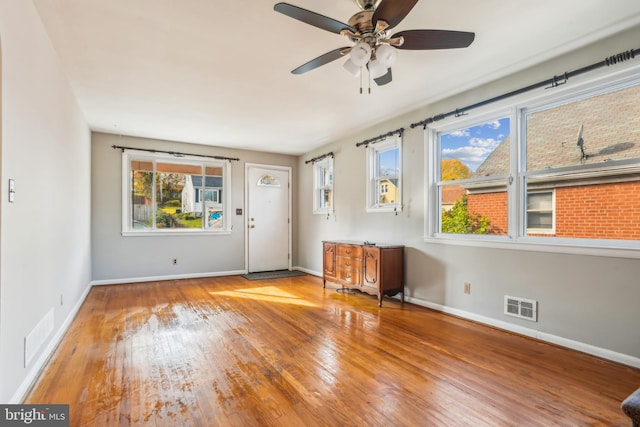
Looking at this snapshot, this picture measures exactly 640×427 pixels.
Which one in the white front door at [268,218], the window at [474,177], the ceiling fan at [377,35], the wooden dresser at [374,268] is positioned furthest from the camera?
the white front door at [268,218]

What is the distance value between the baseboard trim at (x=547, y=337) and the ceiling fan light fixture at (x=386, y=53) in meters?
2.64

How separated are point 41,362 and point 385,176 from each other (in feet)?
13.3

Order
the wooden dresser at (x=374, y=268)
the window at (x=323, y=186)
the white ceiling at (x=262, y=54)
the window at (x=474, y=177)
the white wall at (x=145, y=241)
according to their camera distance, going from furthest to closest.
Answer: the window at (x=323, y=186)
the white wall at (x=145, y=241)
the wooden dresser at (x=374, y=268)
the window at (x=474, y=177)
the white ceiling at (x=262, y=54)

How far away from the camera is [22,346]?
1.96 meters

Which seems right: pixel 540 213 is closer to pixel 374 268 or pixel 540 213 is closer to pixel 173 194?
pixel 374 268

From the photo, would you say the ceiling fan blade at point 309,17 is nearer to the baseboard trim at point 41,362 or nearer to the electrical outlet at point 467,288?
the baseboard trim at point 41,362

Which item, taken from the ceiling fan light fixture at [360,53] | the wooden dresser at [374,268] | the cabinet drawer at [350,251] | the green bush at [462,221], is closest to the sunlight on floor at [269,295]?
the wooden dresser at [374,268]

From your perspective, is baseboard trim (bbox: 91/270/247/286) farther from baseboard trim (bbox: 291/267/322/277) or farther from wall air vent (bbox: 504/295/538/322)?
wall air vent (bbox: 504/295/538/322)

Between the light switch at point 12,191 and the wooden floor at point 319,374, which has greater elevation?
the light switch at point 12,191

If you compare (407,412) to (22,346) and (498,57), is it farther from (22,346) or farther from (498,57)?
(498,57)

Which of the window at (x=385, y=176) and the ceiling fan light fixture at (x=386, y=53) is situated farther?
the window at (x=385, y=176)

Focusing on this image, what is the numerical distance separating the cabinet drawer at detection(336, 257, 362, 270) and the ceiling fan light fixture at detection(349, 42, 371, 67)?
2710 millimetres

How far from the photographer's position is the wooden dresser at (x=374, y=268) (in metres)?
3.93

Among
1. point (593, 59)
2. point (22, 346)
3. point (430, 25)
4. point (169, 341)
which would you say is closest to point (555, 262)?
point (593, 59)
